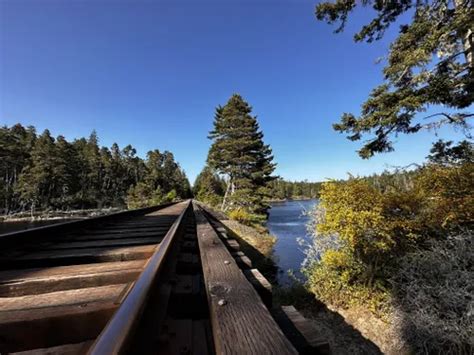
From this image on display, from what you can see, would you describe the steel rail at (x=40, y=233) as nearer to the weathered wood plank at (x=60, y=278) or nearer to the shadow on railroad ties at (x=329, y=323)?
the weathered wood plank at (x=60, y=278)

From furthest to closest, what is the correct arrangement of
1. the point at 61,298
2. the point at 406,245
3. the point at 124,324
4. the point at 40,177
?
the point at 40,177 < the point at 406,245 < the point at 61,298 < the point at 124,324

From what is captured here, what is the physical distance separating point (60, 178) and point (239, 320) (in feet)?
201

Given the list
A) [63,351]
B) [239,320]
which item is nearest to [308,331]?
[239,320]

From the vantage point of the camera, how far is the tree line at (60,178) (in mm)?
46219

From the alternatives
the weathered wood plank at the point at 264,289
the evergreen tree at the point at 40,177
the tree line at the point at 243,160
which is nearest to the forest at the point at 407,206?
the weathered wood plank at the point at 264,289

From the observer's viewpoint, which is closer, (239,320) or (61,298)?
(239,320)

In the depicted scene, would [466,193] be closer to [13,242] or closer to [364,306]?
[364,306]

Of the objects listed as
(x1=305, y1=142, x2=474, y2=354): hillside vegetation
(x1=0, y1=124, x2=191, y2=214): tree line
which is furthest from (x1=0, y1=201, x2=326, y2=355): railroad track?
(x1=0, y1=124, x2=191, y2=214): tree line

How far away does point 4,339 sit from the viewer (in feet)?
3.49

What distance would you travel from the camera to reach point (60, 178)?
1975 inches

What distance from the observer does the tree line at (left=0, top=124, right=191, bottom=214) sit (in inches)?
1820

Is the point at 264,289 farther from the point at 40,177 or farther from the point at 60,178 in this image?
the point at 60,178

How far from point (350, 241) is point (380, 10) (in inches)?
298

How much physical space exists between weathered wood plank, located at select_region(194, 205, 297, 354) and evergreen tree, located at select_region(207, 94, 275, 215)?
876 inches
